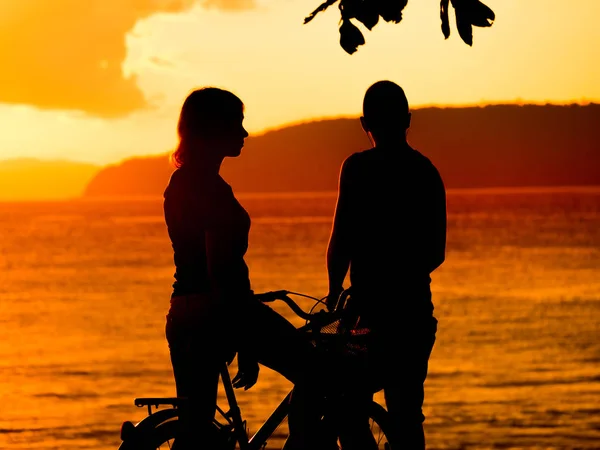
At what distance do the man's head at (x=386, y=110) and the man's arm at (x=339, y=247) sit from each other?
22cm

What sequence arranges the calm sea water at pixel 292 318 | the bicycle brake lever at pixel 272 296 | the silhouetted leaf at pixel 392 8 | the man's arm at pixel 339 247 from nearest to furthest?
1. the silhouetted leaf at pixel 392 8
2. the bicycle brake lever at pixel 272 296
3. the man's arm at pixel 339 247
4. the calm sea water at pixel 292 318

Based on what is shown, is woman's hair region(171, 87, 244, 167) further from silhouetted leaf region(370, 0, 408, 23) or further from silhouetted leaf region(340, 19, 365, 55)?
silhouetted leaf region(370, 0, 408, 23)

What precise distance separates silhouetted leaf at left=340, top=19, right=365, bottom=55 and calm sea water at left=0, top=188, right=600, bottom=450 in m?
10.6

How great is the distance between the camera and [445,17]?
4.77m

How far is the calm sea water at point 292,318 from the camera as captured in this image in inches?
661

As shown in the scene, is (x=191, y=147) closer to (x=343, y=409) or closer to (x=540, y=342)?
(x=343, y=409)

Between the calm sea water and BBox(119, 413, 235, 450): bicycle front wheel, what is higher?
BBox(119, 413, 235, 450): bicycle front wheel

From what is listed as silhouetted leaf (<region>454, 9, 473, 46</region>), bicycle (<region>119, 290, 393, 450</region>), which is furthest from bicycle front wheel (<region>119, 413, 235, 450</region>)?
silhouetted leaf (<region>454, 9, 473, 46</region>)

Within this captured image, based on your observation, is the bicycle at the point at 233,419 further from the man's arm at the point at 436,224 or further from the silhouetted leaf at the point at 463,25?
the silhouetted leaf at the point at 463,25

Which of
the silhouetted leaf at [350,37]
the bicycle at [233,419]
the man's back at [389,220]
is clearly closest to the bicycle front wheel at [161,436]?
the bicycle at [233,419]

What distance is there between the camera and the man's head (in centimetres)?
525

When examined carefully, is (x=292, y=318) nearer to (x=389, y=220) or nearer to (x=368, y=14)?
(x=389, y=220)

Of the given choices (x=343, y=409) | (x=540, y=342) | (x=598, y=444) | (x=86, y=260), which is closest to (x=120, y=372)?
(x=540, y=342)

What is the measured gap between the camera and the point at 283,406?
5.09m
